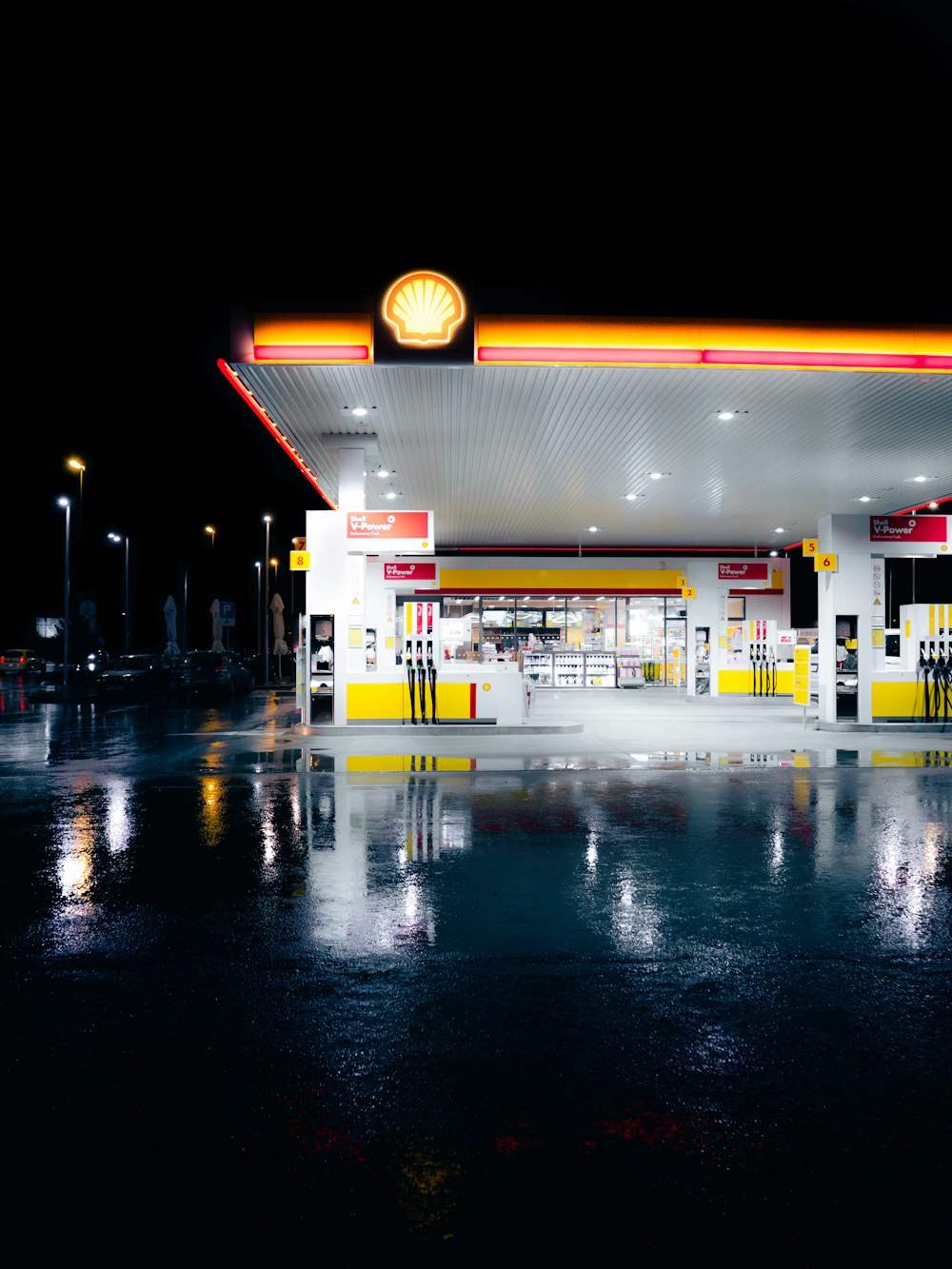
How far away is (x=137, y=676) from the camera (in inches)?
1288

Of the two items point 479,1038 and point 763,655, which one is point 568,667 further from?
point 479,1038

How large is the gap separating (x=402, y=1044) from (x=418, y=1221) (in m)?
1.21

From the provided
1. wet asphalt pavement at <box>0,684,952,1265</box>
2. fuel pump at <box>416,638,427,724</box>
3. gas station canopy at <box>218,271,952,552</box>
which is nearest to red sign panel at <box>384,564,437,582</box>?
gas station canopy at <box>218,271,952,552</box>

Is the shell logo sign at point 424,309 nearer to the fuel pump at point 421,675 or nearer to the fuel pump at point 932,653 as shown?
the fuel pump at point 421,675

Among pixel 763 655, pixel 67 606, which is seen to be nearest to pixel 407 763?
pixel 763 655

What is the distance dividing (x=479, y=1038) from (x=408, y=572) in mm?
18435

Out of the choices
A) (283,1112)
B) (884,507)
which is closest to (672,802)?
(283,1112)

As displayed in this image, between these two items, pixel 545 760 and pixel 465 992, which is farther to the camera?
pixel 545 760

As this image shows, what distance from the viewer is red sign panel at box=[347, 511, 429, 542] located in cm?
1692

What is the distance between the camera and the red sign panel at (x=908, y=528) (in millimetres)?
18938

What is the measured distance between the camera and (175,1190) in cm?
284

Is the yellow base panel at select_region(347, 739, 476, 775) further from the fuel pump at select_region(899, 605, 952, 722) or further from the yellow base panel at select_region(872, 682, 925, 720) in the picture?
the fuel pump at select_region(899, 605, 952, 722)

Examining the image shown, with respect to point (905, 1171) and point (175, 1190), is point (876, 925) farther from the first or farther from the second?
point (175, 1190)

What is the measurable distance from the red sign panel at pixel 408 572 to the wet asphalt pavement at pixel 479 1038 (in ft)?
43.6
